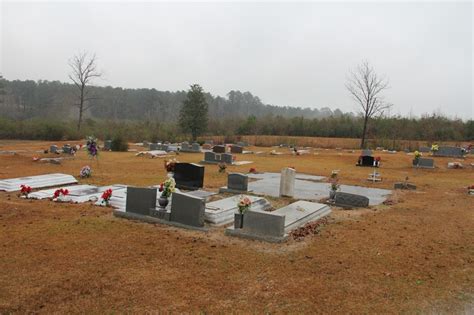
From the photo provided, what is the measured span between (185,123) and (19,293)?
40.1 metres

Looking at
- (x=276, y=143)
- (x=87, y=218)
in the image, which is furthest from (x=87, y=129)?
(x=87, y=218)

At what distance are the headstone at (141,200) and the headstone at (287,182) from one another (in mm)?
4762

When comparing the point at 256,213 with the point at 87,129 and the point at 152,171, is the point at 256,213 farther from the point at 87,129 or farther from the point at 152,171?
the point at 87,129

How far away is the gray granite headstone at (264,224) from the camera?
7770 mm

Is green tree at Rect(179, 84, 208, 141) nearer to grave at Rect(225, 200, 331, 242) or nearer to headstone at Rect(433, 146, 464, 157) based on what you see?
headstone at Rect(433, 146, 464, 157)

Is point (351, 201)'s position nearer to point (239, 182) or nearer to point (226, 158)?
point (239, 182)

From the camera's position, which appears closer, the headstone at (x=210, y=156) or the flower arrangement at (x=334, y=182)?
the flower arrangement at (x=334, y=182)

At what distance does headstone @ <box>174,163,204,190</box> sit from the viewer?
13461 millimetres

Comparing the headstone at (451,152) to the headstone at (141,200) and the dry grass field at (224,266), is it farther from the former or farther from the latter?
the headstone at (141,200)

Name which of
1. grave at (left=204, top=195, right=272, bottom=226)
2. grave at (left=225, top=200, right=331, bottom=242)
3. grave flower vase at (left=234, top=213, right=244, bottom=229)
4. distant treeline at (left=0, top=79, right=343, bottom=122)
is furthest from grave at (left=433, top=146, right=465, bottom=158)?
distant treeline at (left=0, top=79, right=343, bottom=122)

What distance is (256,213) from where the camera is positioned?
8.01 metres

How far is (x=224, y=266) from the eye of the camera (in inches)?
248

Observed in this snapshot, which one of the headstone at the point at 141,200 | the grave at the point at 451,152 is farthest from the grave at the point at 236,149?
the headstone at the point at 141,200

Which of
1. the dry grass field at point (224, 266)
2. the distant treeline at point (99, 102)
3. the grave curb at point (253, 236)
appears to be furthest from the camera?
the distant treeline at point (99, 102)
